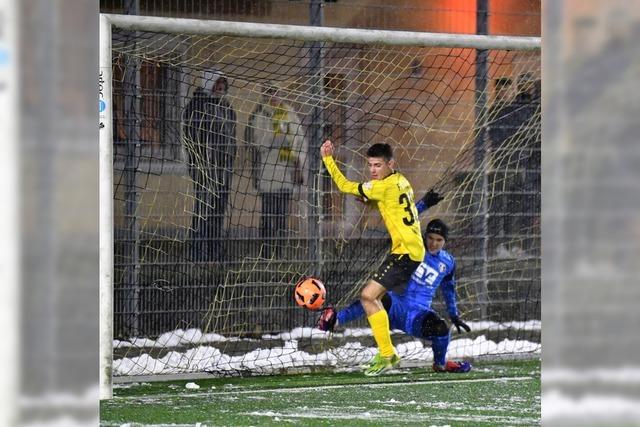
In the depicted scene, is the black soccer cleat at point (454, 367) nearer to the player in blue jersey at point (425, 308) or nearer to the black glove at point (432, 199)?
the player in blue jersey at point (425, 308)

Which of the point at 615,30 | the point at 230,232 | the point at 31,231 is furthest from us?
the point at 230,232

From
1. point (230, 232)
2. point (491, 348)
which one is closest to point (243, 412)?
point (230, 232)

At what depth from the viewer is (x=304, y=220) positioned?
8.10 m

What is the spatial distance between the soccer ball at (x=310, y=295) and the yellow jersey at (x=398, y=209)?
0.52 m

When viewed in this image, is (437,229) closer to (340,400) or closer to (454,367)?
(454,367)

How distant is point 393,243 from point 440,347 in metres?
0.72

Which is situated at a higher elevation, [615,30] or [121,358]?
[615,30]

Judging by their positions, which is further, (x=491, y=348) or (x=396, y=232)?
(x=491, y=348)

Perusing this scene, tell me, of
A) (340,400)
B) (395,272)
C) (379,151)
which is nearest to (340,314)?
(395,272)

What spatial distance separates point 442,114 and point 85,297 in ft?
22.3

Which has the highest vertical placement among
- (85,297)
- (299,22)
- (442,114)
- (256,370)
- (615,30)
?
(299,22)

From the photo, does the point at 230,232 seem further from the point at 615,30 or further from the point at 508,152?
the point at 615,30

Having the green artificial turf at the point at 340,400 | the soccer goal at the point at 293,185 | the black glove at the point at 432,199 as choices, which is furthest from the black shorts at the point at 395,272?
the soccer goal at the point at 293,185

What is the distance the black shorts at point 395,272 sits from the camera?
23.2 ft
